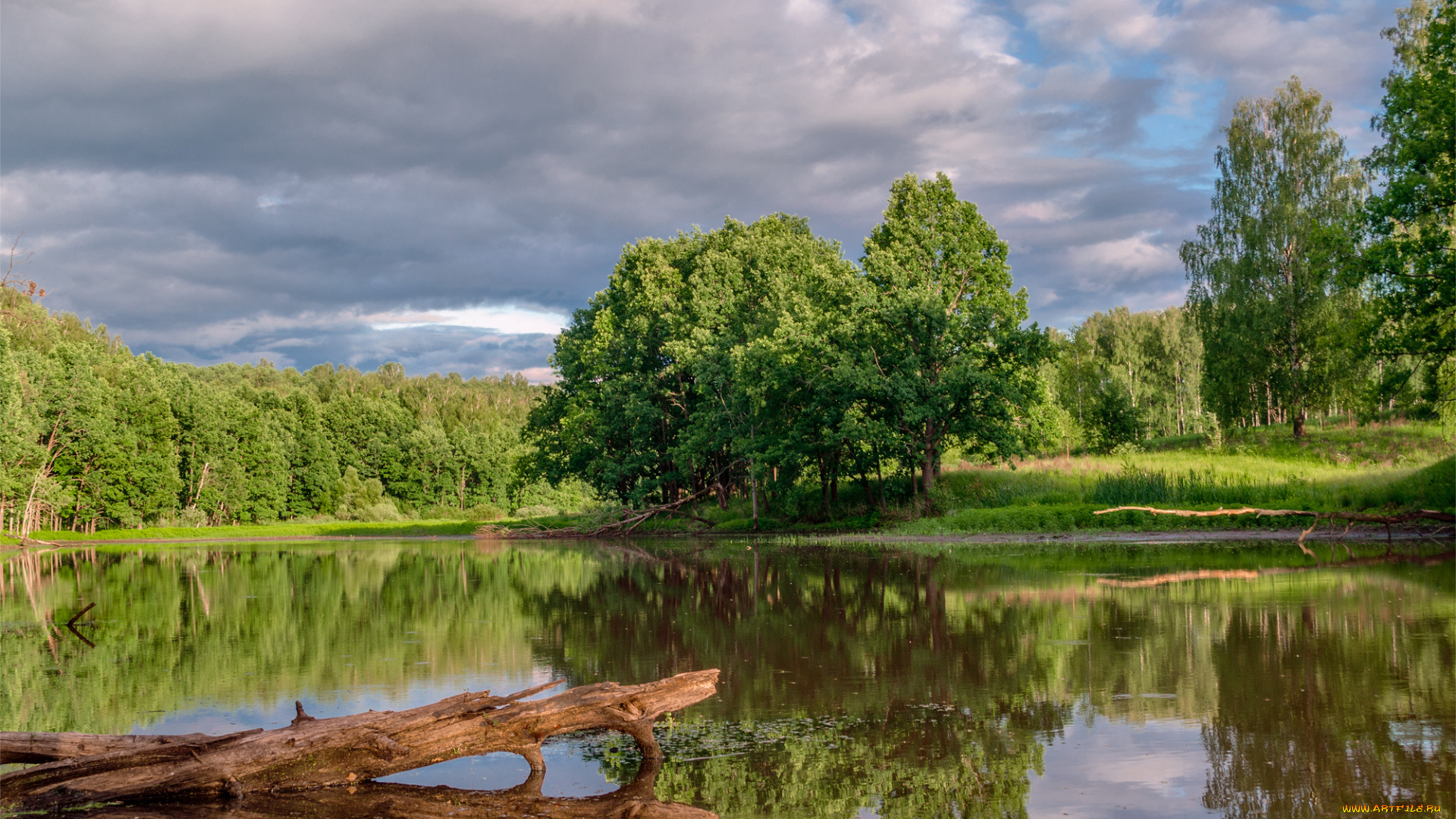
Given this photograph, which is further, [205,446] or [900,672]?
[205,446]

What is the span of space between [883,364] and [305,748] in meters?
31.3

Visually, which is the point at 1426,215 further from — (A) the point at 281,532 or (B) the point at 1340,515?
(A) the point at 281,532

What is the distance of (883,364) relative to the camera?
121 ft

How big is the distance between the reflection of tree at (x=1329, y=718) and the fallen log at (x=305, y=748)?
14.5 feet

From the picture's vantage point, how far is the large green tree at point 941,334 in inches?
1377

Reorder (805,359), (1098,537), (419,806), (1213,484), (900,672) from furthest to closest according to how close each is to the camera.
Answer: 1. (805,359)
2. (1213,484)
3. (1098,537)
4. (900,672)
5. (419,806)

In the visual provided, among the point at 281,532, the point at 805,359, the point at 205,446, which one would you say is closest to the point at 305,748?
the point at 805,359

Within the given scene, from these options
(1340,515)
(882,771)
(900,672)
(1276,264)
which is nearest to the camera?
(882,771)

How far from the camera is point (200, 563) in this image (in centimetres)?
3653

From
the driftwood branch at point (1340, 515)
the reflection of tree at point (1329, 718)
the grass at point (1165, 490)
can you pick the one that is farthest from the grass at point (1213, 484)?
the reflection of tree at point (1329, 718)

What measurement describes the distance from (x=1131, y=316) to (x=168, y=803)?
103 m

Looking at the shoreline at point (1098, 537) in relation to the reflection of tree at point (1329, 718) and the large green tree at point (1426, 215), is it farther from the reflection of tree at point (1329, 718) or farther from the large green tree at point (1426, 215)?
the reflection of tree at point (1329, 718)

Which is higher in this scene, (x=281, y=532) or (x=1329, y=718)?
(x=1329, y=718)

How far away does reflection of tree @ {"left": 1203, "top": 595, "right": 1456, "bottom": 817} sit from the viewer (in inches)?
258
